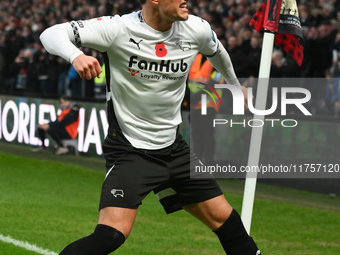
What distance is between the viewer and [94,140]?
14125 mm

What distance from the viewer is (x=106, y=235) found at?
4527 mm

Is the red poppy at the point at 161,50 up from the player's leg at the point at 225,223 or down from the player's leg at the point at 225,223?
up

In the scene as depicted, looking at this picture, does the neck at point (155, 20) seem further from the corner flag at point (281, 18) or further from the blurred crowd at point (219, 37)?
the blurred crowd at point (219, 37)

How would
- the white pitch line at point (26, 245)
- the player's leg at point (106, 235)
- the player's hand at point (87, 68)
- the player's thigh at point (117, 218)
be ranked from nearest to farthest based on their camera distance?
the player's hand at point (87, 68), the player's leg at point (106, 235), the player's thigh at point (117, 218), the white pitch line at point (26, 245)

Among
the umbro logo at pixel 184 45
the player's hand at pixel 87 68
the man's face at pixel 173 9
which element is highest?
the man's face at pixel 173 9

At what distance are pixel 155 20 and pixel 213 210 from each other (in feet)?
4.19

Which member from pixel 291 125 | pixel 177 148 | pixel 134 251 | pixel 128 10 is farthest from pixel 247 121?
pixel 128 10

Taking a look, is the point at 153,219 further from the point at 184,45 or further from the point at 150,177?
the point at 184,45

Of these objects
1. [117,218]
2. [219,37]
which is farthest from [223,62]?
[219,37]

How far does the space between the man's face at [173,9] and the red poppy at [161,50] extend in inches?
7.3

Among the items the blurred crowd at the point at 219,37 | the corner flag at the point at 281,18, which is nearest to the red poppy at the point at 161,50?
the corner flag at the point at 281,18

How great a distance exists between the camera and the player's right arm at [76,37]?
14.3 ft

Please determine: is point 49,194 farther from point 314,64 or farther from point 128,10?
point 128,10

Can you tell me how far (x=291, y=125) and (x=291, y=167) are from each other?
0.73m
